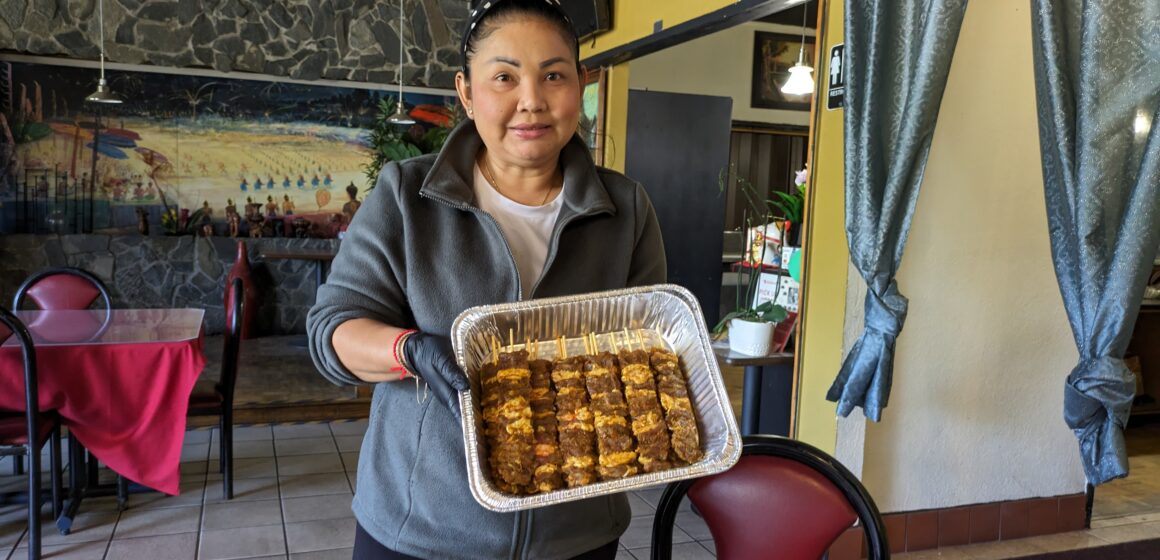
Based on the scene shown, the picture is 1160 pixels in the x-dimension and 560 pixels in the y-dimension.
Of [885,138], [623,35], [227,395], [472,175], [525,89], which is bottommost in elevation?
[227,395]

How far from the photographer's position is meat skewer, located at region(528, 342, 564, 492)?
3.36 ft

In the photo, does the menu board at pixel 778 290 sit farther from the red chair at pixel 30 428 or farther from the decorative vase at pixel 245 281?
the decorative vase at pixel 245 281

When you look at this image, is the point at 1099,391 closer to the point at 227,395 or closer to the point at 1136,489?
the point at 1136,489

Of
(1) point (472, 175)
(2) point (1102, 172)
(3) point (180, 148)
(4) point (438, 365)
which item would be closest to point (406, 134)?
(3) point (180, 148)

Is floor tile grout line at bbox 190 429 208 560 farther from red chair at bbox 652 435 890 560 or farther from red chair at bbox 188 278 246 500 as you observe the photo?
red chair at bbox 652 435 890 560

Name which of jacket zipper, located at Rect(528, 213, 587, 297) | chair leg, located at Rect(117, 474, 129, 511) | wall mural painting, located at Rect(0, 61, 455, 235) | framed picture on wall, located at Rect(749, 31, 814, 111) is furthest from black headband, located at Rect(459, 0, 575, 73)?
framed picture on wall, located at Rect(749, 31, 814, 111)

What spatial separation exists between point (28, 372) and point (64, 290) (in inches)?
52.0

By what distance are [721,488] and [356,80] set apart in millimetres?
6328

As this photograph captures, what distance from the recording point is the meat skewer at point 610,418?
1056 millimetres

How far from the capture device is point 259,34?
21.5 feet

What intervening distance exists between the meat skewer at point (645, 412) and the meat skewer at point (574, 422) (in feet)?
0.20

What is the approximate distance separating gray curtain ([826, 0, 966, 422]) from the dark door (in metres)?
2.76

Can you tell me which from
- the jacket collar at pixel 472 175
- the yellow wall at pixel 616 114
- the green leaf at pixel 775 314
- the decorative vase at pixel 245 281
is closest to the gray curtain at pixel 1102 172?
the green leaf at pixel 775 314

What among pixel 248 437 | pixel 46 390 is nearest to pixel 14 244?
pixel 248 437
